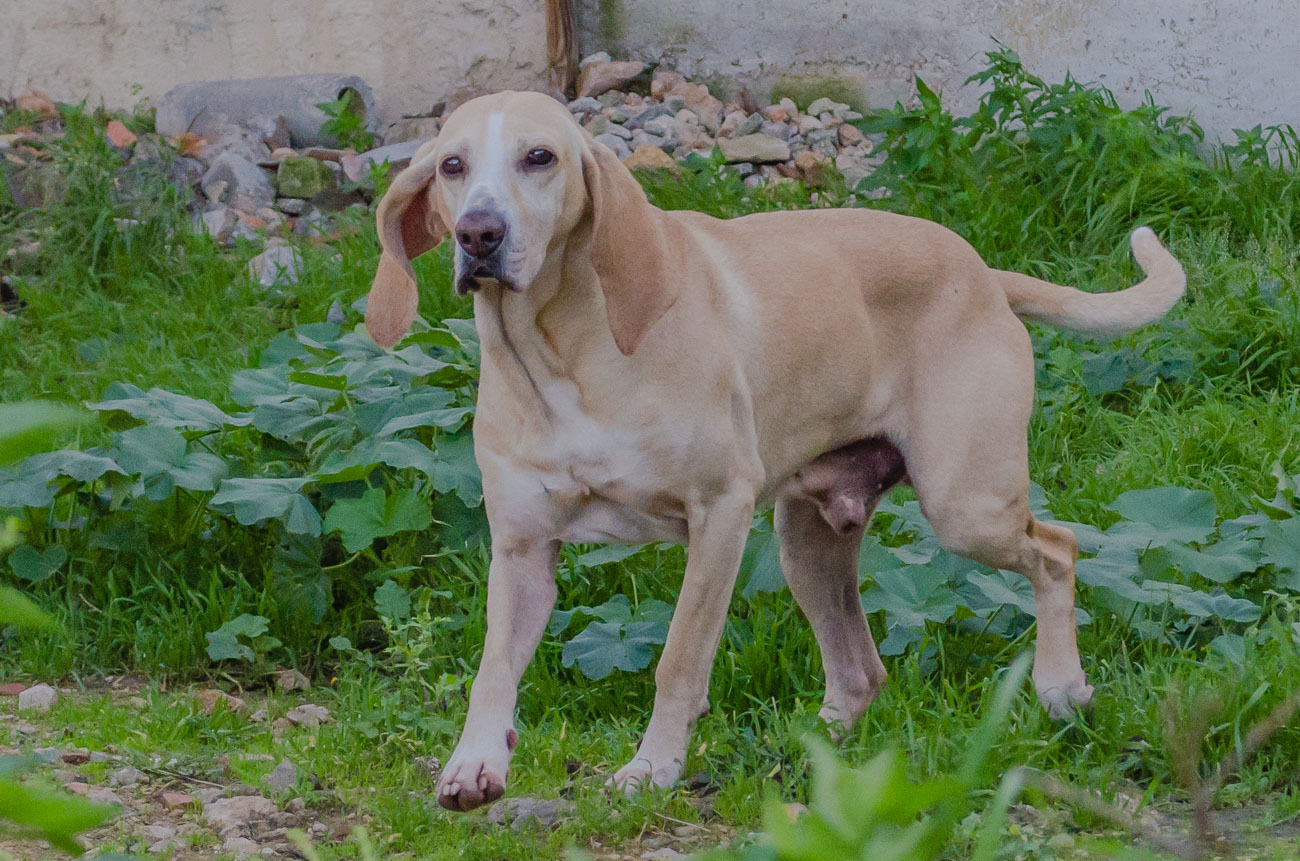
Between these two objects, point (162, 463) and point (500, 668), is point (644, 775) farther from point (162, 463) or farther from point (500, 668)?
point (162, 463)

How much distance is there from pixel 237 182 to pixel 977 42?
3.63 metres

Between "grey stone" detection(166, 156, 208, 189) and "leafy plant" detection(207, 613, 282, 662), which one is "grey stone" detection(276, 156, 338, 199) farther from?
"leafy plant" detection(207, 613, 282, 662)

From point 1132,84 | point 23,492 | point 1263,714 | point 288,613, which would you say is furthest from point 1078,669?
point 1132,84

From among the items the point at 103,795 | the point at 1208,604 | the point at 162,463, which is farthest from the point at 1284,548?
the point at 162,463

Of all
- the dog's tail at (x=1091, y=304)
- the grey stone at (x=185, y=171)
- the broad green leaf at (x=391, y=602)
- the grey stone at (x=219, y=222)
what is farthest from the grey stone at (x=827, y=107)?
the broad green leaf at (x=391, y=602)

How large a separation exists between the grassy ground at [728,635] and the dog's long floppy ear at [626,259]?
0.93 meters

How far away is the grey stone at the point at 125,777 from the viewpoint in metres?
3.13

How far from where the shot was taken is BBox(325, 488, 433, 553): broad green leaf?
390 cm

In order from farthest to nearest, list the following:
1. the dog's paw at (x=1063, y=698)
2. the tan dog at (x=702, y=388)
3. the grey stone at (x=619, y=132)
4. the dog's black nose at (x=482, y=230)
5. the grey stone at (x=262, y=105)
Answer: the grey stone at (x=262, y=105), the grey stone at (x=619, y=132), the dog's paw at (x=1063, y=698), the tan dog at (x=702, y=388), the dog's black nose at (x=482, y=230)

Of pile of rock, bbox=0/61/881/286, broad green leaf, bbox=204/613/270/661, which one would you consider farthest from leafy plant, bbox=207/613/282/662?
pile of rock, bbox=0/61/881/286

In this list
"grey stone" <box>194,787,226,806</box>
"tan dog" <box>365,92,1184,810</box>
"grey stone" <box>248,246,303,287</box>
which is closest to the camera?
"tan dog" <box>365,92,1184,810</box>

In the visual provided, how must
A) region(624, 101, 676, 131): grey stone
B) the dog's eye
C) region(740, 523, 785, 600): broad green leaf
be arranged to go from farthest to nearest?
region(624, 101, 676, 131): grey stone, region(740, 523, 785, 600): broad green leaf, the dog's eye

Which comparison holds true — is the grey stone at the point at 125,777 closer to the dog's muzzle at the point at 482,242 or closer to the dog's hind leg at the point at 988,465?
the dog's muzzle at the point at 482,242

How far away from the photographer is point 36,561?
4078 millimetres
